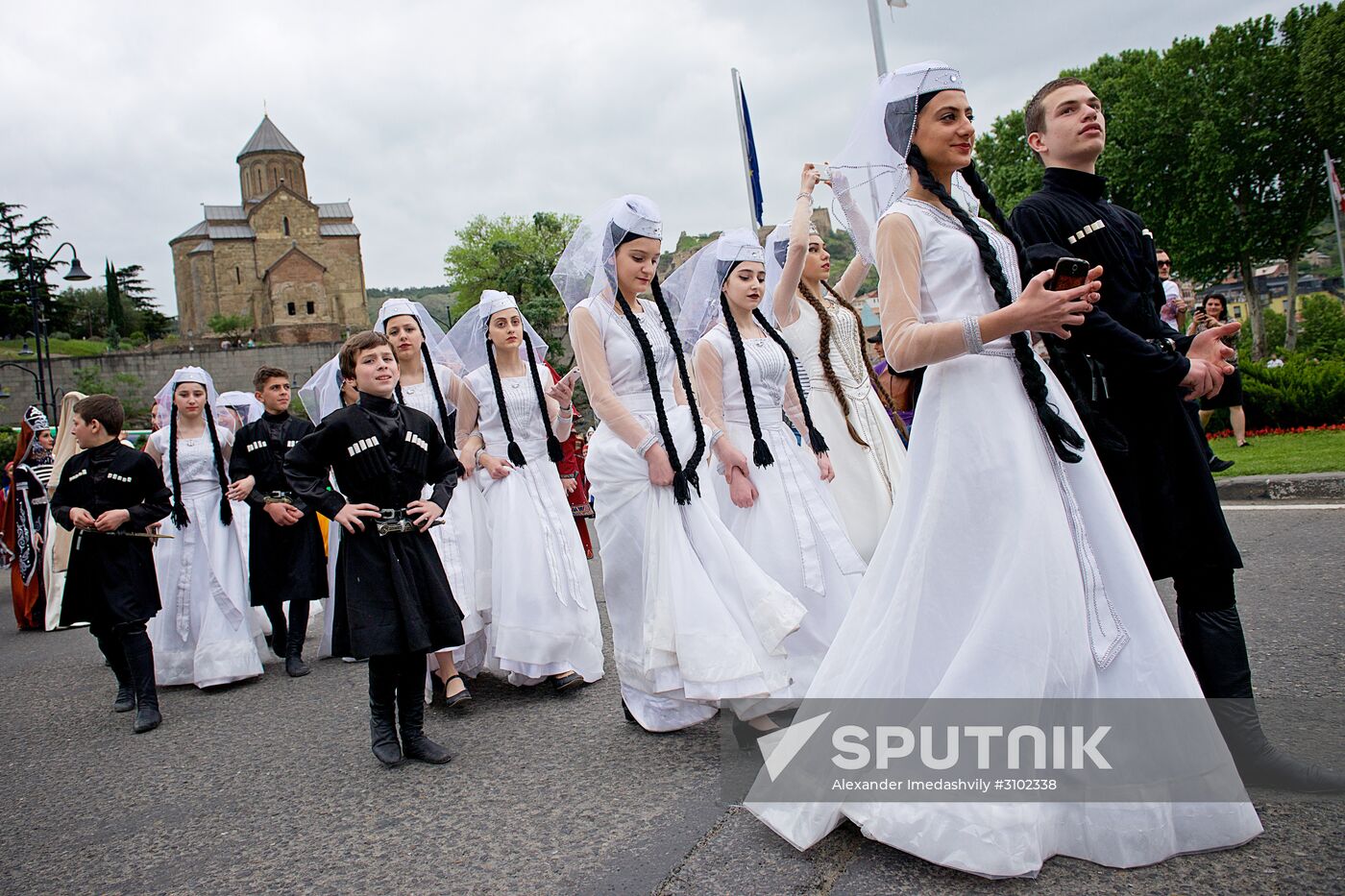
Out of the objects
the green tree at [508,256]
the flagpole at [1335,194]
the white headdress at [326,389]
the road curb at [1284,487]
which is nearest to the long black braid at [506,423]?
the white headdress at [326,389]

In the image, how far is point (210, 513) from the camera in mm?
7547

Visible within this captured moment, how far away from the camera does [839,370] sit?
19.5 ft

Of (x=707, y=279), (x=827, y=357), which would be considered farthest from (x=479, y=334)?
(x=827, y=357)

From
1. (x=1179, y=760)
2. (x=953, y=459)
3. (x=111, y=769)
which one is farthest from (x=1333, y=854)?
(x=111, y=769)

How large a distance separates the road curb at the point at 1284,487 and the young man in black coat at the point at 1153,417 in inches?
251

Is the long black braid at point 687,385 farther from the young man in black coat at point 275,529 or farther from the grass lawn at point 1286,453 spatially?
the grass lawn at point 1286,453

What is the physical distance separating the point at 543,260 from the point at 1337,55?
1944 inches

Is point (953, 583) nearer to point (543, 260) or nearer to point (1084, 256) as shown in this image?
point (1084, 256)

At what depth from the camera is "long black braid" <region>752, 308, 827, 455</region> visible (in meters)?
5.27

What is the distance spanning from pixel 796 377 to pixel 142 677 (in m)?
4.08

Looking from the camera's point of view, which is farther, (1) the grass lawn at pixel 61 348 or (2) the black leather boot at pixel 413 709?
(1) the grass lawn at pixel 61 348

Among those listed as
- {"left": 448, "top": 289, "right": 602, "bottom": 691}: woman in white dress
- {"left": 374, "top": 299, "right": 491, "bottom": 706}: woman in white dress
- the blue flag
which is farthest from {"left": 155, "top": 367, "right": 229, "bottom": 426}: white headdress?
the blue flag

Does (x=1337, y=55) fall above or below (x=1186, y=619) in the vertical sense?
above

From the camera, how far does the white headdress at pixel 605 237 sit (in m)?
4.65
